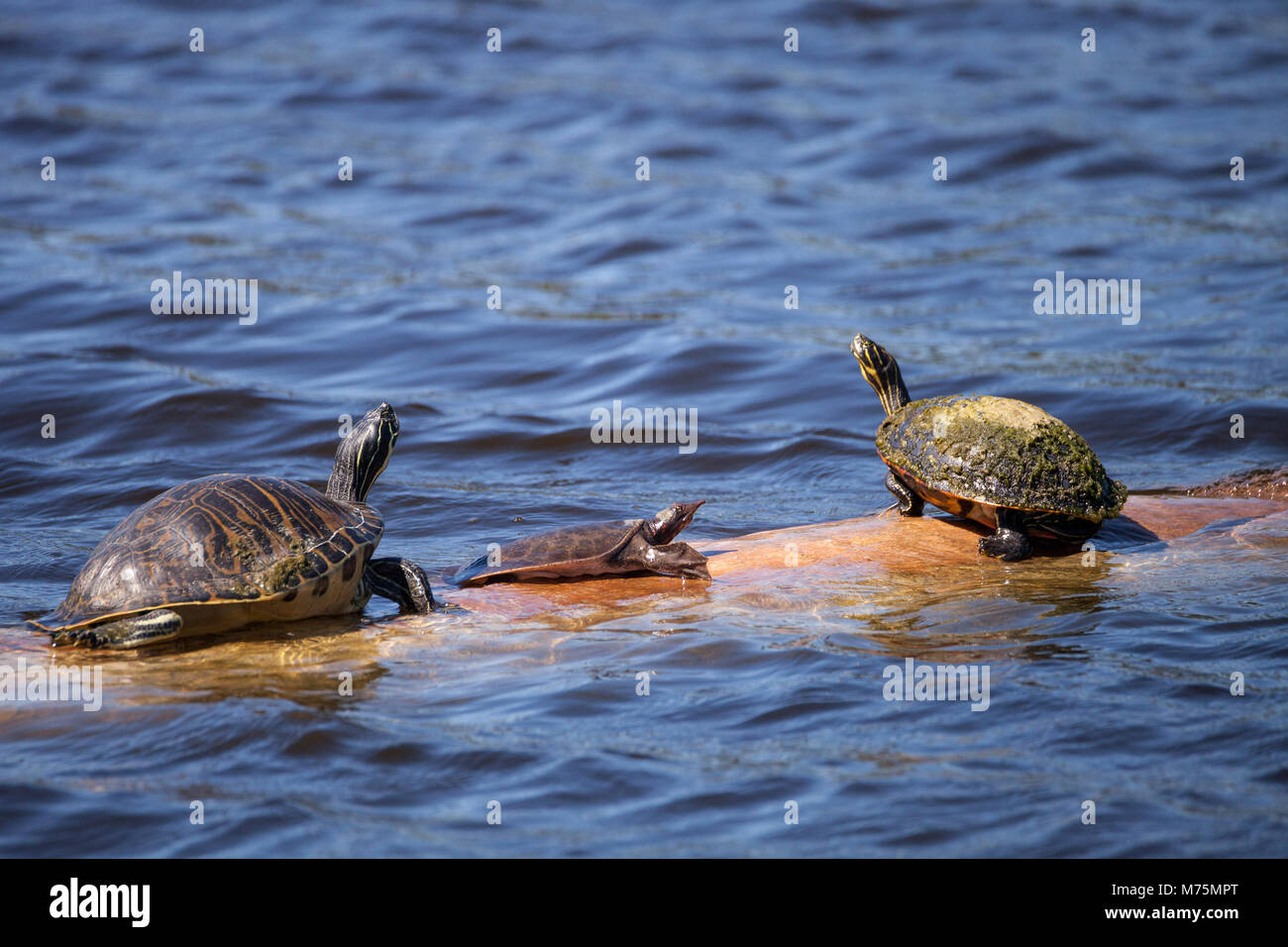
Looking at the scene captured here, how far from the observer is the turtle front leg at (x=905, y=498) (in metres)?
6.57

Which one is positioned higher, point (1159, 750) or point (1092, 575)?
point (1092, 575)

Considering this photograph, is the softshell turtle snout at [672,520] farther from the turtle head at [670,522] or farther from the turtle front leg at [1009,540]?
the turtle front leg at [1009,540]

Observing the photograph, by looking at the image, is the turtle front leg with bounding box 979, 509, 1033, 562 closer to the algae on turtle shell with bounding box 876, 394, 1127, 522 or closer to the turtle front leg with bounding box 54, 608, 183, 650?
the algae on turtle shell with bounding box 876, 394, 1127, 522

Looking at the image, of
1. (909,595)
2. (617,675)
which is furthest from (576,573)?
(909,595)

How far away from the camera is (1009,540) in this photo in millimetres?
6066

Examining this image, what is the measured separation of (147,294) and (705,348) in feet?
18.6

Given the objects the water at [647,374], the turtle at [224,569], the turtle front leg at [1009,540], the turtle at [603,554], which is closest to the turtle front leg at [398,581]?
the turtle at [224,569]

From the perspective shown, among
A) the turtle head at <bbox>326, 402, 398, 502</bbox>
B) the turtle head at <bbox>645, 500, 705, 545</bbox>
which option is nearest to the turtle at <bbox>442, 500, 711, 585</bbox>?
the turtle head at <bbox>645, 500, 705, 545</bbox>

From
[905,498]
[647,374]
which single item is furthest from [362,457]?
[647,374]

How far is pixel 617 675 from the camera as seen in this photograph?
4945 millimetres

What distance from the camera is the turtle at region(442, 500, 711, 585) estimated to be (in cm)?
582

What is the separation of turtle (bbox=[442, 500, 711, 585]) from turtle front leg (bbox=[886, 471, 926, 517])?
1.25 meters

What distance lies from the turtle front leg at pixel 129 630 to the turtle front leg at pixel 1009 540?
12.3ft

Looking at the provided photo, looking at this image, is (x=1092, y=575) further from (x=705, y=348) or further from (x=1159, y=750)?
(x=705, y=348)
